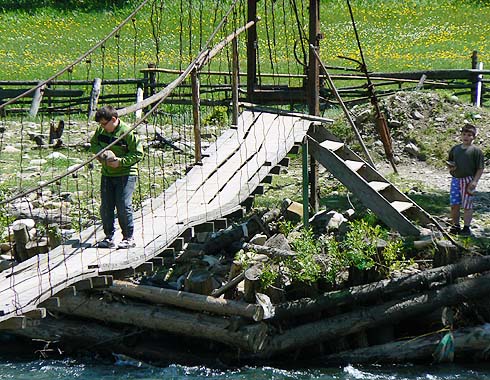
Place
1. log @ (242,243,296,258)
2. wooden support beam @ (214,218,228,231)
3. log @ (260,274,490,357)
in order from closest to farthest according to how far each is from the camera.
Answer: wooden support beam @ (214,218,228,231) → log @ (260,274,490,357) → log @ (242,243,296,258)

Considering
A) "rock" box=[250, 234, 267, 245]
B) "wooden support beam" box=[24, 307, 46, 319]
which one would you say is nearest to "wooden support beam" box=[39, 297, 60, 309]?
"wooden support beam" box=[24, 307, 46, 319]

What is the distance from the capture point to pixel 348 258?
446 inches

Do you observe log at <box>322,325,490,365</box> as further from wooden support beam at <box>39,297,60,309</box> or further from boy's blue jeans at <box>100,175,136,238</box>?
wooden support beam at <box>39,297,60,309</box>

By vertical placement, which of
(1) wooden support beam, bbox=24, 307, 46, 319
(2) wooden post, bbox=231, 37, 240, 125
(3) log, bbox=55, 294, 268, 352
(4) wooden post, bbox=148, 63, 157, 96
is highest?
(2) wooden post, bbox=231, 37, 240, 125

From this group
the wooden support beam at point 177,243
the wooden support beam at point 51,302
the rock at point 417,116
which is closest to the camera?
the wooden support beam at point 51,302

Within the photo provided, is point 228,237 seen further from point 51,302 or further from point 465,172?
point 51,302

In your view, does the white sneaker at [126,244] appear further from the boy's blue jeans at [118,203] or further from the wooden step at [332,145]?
the wooden step at [332,145]

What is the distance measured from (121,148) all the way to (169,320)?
2323 mm

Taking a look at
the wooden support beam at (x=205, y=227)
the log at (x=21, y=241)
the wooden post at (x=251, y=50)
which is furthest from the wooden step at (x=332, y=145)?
the log at (x=21, y=241)

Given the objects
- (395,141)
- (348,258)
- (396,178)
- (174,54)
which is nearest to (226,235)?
(348,258)

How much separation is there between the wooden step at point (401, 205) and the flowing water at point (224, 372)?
2.02 m

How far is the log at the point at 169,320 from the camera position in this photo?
11.1 m

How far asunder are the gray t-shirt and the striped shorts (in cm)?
10

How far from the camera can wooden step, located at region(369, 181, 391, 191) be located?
12.8m
